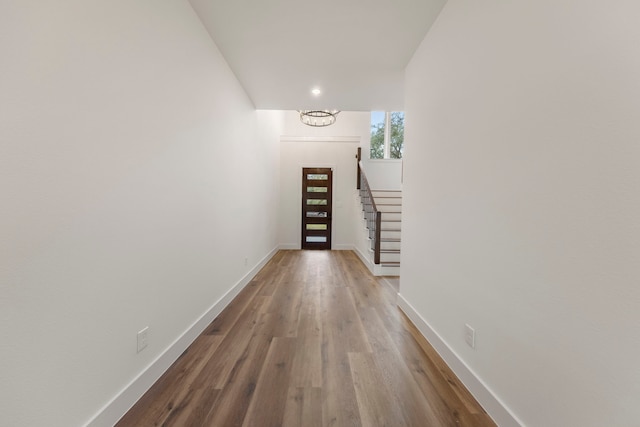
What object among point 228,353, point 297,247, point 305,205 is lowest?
point 297,247

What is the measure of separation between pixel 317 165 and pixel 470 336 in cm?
588

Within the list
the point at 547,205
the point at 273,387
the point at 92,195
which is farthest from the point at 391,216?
the point at 92,195

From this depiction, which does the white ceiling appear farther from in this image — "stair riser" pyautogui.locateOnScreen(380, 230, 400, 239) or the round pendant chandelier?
"stair riser" pyautogui.locateOnScreen(380, 230, 400, 239)

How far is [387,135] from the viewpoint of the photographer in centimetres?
790

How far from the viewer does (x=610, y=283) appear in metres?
0.88

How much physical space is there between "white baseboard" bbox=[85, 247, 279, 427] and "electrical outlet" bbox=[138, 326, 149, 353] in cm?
14

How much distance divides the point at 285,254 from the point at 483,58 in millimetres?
5390

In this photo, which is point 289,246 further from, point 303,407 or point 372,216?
point 303,407

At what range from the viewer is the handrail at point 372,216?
14.5 ft

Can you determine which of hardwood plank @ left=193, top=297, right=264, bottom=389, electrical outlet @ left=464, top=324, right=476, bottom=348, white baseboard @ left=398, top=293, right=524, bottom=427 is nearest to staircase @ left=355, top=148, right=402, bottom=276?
white baseboard @ left=398, top=293, right=524, bottom=427

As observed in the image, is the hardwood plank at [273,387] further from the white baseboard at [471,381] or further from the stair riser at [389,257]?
the stair riser at [389,257]

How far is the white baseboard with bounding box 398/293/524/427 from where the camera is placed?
4.38 ft

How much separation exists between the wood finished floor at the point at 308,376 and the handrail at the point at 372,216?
A: 152 centimetres

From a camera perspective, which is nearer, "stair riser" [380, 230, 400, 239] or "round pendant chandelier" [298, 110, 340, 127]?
"stair riser" [380, 230, 400, 239]
